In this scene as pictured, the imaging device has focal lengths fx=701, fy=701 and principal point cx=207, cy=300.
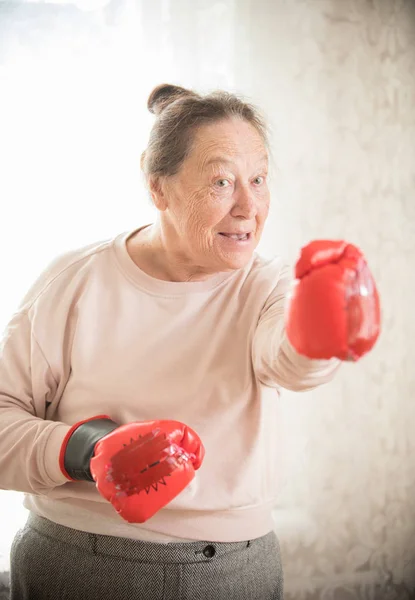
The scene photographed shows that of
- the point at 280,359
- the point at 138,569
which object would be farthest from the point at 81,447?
the point at 280,359

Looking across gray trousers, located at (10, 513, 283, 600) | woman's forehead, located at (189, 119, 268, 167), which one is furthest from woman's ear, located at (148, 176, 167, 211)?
gray trousers, located at (10, 513, 283, 600)

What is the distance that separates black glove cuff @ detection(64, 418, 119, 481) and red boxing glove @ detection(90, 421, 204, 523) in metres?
0.08

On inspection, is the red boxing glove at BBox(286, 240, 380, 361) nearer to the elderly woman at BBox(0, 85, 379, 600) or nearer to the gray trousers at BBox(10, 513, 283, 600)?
the elderly woman at BBox(0, 85, 379, 600)

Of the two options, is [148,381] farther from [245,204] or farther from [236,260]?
[245,204]

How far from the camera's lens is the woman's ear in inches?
58.0

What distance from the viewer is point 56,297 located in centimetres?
150

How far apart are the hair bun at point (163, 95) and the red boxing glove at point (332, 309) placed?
0.64 m

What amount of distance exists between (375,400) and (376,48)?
1113mm

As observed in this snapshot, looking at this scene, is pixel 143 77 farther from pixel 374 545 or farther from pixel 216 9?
pixel 374 545

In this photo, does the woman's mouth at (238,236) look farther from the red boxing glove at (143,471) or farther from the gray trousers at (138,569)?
the gray trousers at (138,569)

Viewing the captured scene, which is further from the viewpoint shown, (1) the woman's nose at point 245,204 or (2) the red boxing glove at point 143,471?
(1) the woman's nose at point 245,204

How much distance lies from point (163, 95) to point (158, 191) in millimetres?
224

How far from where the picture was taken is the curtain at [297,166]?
1968mm

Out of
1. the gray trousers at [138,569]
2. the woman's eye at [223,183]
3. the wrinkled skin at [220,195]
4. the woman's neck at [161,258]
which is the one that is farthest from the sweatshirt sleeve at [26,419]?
the woman's eye at [223,183]
